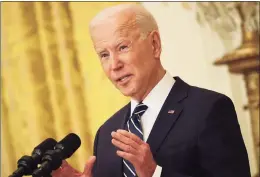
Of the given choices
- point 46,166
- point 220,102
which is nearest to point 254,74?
point 220,102

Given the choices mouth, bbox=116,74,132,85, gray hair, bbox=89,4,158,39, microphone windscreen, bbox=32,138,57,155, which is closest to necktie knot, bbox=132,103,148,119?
mouth, bbox=116,74,132,85

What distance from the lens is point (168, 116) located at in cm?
127

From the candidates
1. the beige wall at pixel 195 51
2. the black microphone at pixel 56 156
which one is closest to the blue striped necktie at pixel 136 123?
the black microphone at pixel 56 156

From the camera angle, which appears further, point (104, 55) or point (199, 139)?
point (104, 55)

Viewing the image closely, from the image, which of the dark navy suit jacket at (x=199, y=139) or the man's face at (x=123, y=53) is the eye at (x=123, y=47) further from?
the dark navy suit jacket at (x=199, y=139)

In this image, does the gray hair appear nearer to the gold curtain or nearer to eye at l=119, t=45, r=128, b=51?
eye at l=119, t=45, r=128, b=51

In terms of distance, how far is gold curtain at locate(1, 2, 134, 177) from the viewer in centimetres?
195

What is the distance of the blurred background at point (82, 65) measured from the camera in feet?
6.41

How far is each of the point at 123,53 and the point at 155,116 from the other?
8.6 inches

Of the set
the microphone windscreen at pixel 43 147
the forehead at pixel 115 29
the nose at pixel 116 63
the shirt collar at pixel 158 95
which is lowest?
the microphone windscreen at pixel 43 147

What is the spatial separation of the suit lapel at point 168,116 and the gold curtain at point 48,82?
708mm

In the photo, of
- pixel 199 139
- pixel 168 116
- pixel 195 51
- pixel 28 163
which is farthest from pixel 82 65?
pixel 28 163

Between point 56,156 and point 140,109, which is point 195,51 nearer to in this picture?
point 140,109

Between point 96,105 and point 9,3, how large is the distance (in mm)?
617
